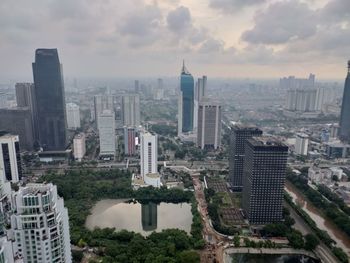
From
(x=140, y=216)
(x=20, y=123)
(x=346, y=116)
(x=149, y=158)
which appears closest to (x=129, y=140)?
(x=149, y=158)

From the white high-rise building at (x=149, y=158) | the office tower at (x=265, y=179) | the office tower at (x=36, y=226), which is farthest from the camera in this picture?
the white high-rise building at (x=149, y=158)

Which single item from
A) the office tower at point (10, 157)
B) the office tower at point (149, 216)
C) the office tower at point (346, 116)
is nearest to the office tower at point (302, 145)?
the office tower at point (346, 116)

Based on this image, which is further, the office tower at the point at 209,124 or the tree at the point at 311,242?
the office tower at the point at 209,124

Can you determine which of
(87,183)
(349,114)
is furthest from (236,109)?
(87,183)

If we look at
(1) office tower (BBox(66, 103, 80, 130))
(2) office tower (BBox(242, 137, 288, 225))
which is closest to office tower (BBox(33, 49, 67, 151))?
(1) office tower (BBox(66, 103, 80, 130))

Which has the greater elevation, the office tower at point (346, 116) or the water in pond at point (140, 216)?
the office tower at point (346, 116)

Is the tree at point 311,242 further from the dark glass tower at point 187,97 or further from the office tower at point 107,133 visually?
the dark glass tower at point 187,97

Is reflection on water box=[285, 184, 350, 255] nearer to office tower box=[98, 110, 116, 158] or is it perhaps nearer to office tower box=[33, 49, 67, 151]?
office tower box=[98, 110, 116, 158]
